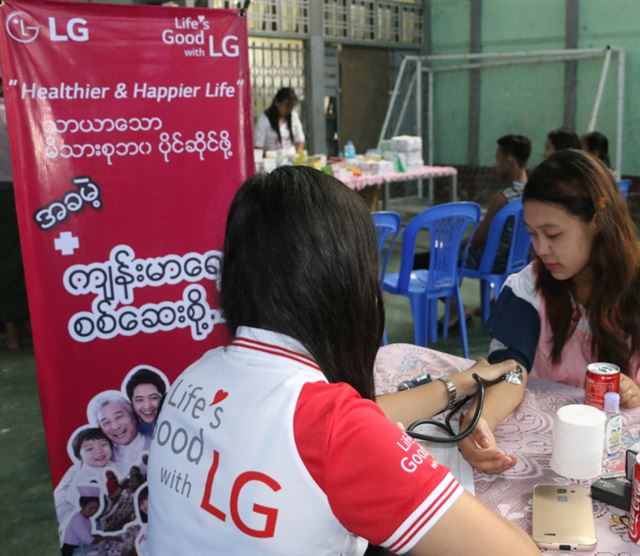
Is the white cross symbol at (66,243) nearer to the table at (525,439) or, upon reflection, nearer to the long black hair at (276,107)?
the table at (525,439)

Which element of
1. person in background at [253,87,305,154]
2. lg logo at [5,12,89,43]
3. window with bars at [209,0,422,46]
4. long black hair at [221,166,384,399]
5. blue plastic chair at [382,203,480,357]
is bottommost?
blue plastic chair at [382,203,480,357]

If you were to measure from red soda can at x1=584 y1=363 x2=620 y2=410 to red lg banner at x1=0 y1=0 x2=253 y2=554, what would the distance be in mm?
735

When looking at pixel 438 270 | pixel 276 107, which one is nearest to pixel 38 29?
pixel 438 270

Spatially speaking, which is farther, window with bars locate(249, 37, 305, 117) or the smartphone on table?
window with bars locate(249, 37, 305, 117)

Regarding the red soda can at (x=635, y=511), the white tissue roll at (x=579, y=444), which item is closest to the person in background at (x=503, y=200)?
the white tissue roll at (x=579, y=444)

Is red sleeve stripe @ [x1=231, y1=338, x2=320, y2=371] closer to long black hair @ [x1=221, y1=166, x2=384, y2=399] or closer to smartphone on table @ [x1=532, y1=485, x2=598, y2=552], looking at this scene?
long black hair @ [x1=221, y1=166, x2=384, y2=399]

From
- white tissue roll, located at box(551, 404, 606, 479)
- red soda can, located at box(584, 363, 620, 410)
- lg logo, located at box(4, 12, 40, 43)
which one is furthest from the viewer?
lg logo, located at box(4, 12, 40, 43)

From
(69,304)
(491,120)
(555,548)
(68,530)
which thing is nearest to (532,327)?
(555,548)

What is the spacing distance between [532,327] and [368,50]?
261 inches

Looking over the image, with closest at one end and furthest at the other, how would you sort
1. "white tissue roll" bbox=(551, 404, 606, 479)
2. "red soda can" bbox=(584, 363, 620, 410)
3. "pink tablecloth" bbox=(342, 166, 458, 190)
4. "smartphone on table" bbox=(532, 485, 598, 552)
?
1. "smartphone on table" bbox=(532, 485, 598, 552)
2. "white tissue roll" bbox=(551, 404, 606, 479)
3. "red soda can" bbox=(584, 363, 620, 410)
4. "pink tablecloth" bbox=(342, 166, 458, 190)

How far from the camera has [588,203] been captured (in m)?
1.49

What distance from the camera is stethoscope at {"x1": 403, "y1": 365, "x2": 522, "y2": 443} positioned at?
1146 millimetres

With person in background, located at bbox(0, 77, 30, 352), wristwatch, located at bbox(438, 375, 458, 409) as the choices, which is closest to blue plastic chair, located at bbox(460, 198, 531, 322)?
wristwatch, located at bbox(438, 375, 458, 409)

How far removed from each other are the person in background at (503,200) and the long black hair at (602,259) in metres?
1.92
